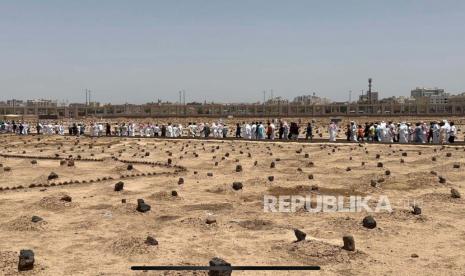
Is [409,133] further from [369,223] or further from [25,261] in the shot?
[25,261]

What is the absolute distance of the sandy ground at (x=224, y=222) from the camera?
8.12 m

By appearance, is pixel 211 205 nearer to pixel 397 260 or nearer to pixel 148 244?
pixel 148 244

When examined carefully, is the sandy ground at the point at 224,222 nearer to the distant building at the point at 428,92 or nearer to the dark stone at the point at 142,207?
the dark stone at the point at 142,207

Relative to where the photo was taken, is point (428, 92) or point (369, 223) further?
point (428, 92)

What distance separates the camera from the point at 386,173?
16812 mm

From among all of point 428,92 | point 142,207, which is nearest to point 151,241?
point 142,207

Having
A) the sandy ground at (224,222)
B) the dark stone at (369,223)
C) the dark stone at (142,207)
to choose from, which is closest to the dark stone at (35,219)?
the sandy ground at (224,222)

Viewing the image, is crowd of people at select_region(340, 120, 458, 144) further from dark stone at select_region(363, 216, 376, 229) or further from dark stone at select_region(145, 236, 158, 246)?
dark stone at select_region(145, 236, 158, 246)

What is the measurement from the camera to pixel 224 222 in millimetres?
10672

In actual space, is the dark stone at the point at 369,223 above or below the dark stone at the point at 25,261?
above

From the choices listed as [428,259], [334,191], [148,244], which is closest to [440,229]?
[428,259]

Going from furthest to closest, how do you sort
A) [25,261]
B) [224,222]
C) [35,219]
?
[224,222] < [35,219] < [25,261]

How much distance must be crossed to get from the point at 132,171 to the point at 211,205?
7.91 m

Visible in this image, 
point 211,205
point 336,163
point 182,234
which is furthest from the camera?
point 336,163
